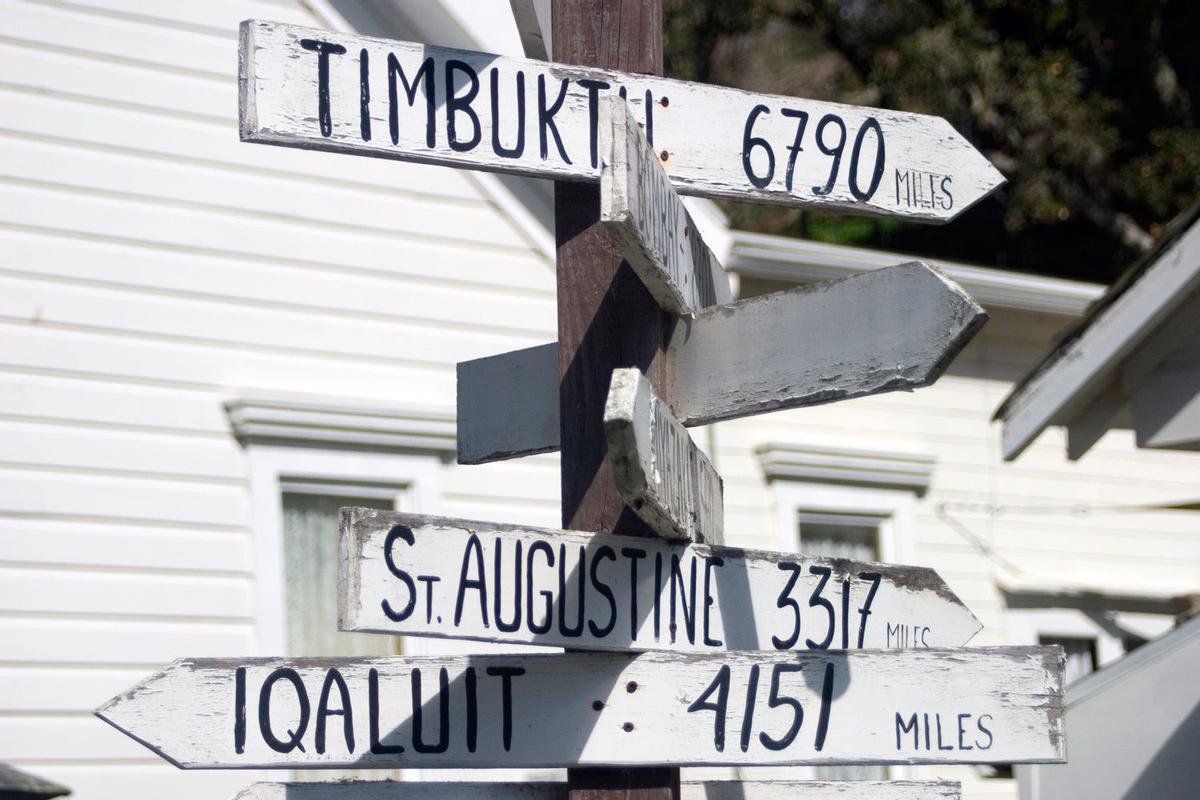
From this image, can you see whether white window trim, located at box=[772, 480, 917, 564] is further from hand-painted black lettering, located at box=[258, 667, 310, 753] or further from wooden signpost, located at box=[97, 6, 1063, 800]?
hand-painted black lettering, located at box=[258, 667, 310, 753]

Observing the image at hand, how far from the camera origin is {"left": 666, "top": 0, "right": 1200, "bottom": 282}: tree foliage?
19.1 metres

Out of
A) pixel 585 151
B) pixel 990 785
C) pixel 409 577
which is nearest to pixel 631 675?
pixel 409 577

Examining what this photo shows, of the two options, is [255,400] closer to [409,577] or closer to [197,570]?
[197,570]

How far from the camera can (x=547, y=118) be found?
270cm

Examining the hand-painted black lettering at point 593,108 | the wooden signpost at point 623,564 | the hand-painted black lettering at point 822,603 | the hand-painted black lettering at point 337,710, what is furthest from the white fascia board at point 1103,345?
Result: the hand-painted black lettering at point 337,710

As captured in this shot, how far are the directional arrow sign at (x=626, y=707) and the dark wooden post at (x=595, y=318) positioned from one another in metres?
0.12

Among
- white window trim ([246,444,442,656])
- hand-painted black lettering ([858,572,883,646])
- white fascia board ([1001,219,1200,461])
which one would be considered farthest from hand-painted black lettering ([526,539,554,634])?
white window trim ([246,444,442,656])

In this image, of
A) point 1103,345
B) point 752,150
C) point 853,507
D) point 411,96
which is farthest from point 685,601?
point 853,507

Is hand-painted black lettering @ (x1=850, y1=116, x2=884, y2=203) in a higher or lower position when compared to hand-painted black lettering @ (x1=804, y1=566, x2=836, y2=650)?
higher

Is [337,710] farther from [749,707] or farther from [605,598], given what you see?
[749,707]

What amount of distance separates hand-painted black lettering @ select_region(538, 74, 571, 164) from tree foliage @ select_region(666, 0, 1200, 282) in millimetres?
15546

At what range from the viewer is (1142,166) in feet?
62.5

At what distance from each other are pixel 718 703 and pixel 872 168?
1072 millimetres

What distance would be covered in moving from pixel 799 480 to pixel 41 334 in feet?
14.7
